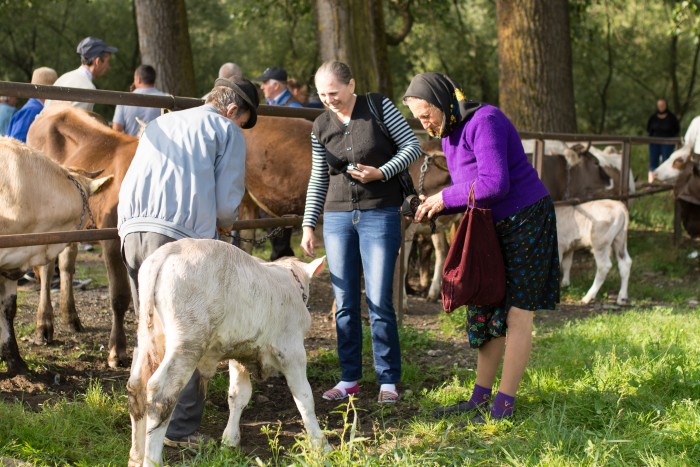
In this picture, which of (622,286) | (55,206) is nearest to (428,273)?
(622,286)

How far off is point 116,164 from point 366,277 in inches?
84.0

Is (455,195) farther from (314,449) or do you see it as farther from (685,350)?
(685,350)

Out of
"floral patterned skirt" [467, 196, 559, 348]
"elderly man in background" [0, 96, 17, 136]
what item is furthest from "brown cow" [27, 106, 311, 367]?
"elderly man in background" [0, 96, 17, 136]

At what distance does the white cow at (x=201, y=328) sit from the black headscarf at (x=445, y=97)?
1.14 m

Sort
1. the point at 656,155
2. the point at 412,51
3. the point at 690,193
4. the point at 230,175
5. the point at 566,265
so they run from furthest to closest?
1. the point at 412,51
2. the point at 656,155
3. the point at 690,193
4. the point at 566,265
5. the point at 230,175

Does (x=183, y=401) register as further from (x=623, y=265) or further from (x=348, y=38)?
(x=623, y=265)

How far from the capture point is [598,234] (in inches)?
364

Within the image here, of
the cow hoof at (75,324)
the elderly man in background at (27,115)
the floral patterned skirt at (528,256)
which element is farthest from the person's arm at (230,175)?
the elderly man in background at (27,115)

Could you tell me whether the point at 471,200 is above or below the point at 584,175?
above

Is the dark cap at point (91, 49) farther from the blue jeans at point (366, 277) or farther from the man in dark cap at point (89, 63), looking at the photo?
the blue jeans at point (366, 277)

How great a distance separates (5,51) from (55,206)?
78.7ft

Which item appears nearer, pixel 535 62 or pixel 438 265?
pixel 438 265

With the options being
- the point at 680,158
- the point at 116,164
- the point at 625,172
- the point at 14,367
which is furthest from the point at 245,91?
the point at 680,158

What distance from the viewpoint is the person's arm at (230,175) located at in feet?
12.5
